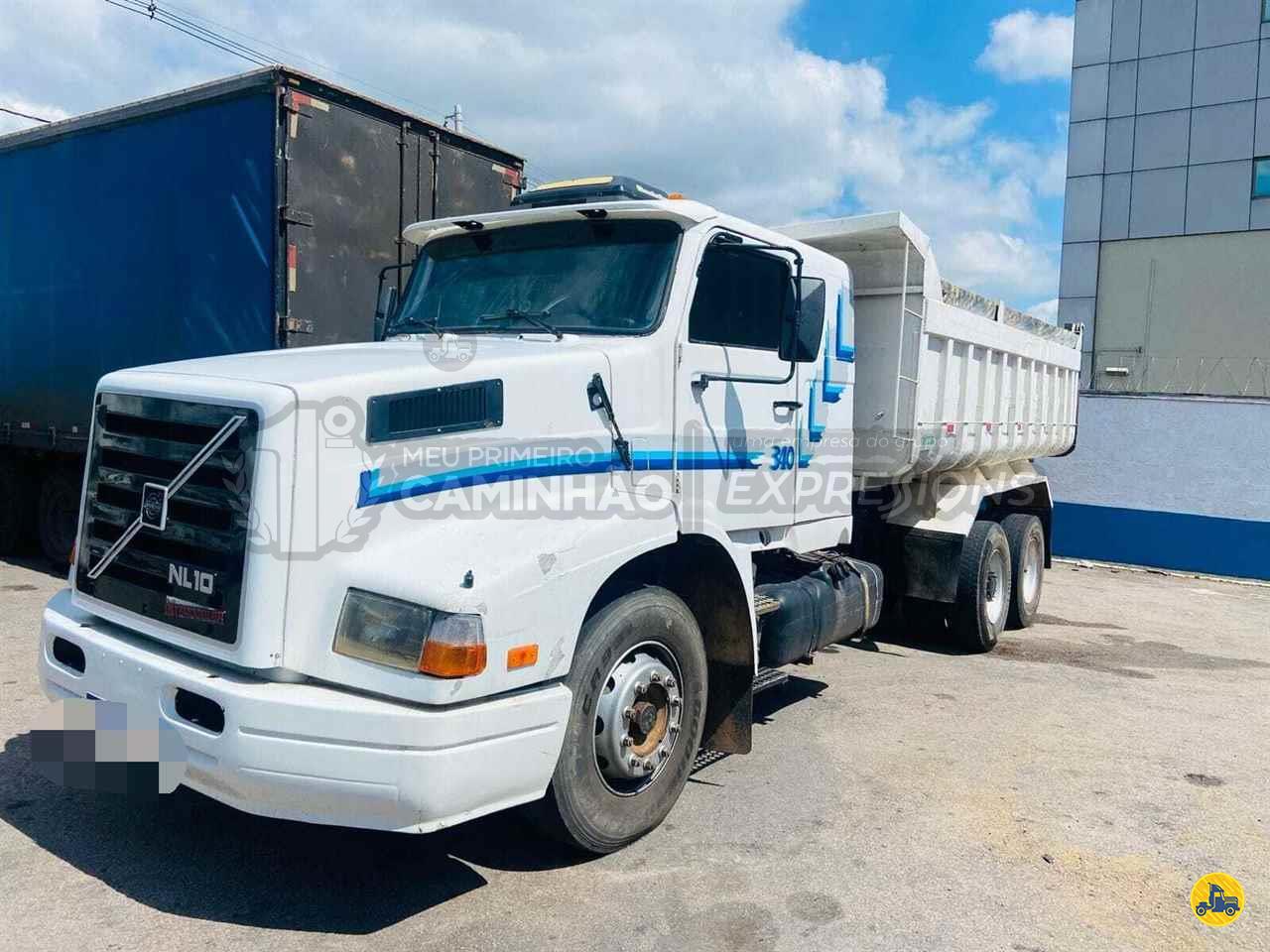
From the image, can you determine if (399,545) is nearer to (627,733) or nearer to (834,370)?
(627,733)

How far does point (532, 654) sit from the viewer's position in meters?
3.49

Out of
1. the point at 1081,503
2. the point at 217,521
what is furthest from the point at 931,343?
the point at 1081,503

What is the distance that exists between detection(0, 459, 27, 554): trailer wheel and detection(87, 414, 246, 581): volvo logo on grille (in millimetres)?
7698

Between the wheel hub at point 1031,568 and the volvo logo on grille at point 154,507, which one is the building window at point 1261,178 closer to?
the wheel hub at point 1031,568

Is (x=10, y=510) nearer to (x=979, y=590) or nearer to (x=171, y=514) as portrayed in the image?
(x=171, y=514)

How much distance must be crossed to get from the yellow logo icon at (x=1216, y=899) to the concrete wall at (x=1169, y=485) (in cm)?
1156

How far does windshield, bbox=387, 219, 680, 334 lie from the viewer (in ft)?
14.9

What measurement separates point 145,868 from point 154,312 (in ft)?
18.9

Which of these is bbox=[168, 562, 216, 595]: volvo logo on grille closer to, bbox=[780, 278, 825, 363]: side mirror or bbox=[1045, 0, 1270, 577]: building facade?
bbox=[780, 278, 825, 363]: side mirror

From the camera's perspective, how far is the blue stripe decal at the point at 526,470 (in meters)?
3.51

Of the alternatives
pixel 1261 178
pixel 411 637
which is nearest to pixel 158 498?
pixel 411 637

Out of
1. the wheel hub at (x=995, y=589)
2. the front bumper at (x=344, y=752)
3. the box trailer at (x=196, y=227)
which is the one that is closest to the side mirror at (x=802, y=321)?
the front bumper at (x=344, y=752)

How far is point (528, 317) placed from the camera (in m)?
4.62

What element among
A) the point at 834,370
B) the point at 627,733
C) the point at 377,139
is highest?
the point at 377,139
